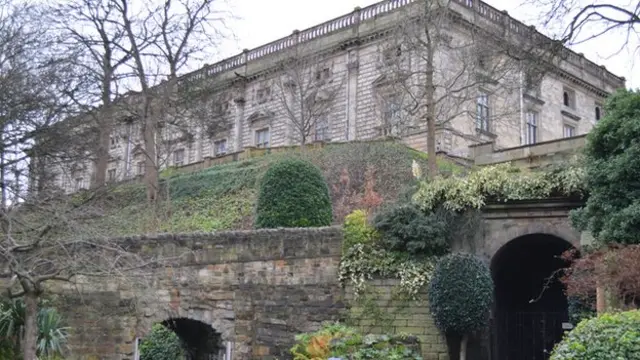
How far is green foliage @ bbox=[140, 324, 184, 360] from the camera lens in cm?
2189

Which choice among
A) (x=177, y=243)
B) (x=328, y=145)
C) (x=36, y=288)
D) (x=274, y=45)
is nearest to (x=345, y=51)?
(x=274, y=45)

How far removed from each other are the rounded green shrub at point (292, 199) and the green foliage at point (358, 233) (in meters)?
1.41

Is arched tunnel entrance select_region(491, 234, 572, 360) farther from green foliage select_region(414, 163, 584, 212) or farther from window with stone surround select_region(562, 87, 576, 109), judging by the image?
window with stone surround select_region(562, 87, 576, 109)

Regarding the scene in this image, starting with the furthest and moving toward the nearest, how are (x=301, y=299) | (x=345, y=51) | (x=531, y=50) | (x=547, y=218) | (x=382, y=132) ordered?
(x=345, y=51) → (x=382, y=132) → (x=301, y=299) → (x=547, y=218) → (x=531, y=50)

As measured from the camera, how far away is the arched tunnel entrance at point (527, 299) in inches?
637

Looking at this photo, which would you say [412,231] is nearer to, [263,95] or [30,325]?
[30,325]

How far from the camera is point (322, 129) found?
3619 centimetres

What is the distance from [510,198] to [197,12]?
1670cm

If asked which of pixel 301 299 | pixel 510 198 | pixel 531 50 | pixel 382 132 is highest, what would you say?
pixel 382 132

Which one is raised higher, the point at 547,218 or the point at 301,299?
the point at 547,218

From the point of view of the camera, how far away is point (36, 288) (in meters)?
12.3

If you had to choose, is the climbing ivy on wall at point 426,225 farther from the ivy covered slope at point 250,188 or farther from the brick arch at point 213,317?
the ivy covered slope at point 250,188

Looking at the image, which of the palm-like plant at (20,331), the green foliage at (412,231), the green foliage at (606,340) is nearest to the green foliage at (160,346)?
the palm-like plant at (20,331)

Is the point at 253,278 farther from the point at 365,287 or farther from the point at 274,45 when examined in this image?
the point at 274,45
